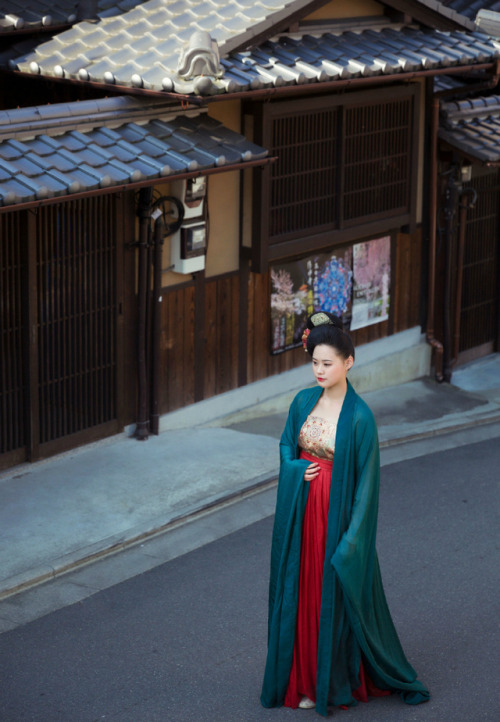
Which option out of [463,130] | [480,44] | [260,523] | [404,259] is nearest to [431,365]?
[404,259]

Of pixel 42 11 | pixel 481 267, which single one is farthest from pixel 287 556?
pixel 481 267

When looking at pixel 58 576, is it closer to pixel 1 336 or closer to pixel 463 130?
pixel 1 336

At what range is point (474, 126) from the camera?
14828 mm

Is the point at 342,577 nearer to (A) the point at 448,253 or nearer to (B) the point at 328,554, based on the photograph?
(B) the point at 328,554

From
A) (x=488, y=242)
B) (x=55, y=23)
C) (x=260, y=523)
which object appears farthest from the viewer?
(x=488, y=242)

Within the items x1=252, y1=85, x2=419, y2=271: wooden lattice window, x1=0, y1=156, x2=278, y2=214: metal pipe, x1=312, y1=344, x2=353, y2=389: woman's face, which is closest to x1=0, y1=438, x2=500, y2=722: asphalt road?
x1=312, y1=344, x2=353, y2=389: woman's face

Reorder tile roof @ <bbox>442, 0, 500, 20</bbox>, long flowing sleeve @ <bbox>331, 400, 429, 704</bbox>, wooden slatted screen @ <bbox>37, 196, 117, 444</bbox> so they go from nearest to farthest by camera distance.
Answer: long flowing sleeve @ <bbox>331, 400, 429, 704</bbox>
wooden slatted screen @ <bbox>37, 196, 117, 444</bbox>
tile roof @ <bbox>442, 0, 500, 20</bbox>

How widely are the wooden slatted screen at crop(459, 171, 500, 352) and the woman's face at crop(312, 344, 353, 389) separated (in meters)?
9.41

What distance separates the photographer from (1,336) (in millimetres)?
10180

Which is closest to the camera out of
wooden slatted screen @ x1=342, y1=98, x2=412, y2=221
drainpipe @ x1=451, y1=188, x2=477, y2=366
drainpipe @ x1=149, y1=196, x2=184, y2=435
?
drainpipe @ x1=149, y1=196, x2=184, y2=435

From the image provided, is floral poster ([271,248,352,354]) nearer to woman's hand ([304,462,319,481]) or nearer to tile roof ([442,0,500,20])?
tile roof ([442,0,500,20])

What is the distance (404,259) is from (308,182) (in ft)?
8.72

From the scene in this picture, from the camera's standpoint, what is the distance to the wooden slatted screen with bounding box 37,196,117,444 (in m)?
10.5

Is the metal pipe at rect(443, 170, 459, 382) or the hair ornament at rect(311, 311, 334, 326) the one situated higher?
the hair ornament at rect(311, 311, 334, 326)
